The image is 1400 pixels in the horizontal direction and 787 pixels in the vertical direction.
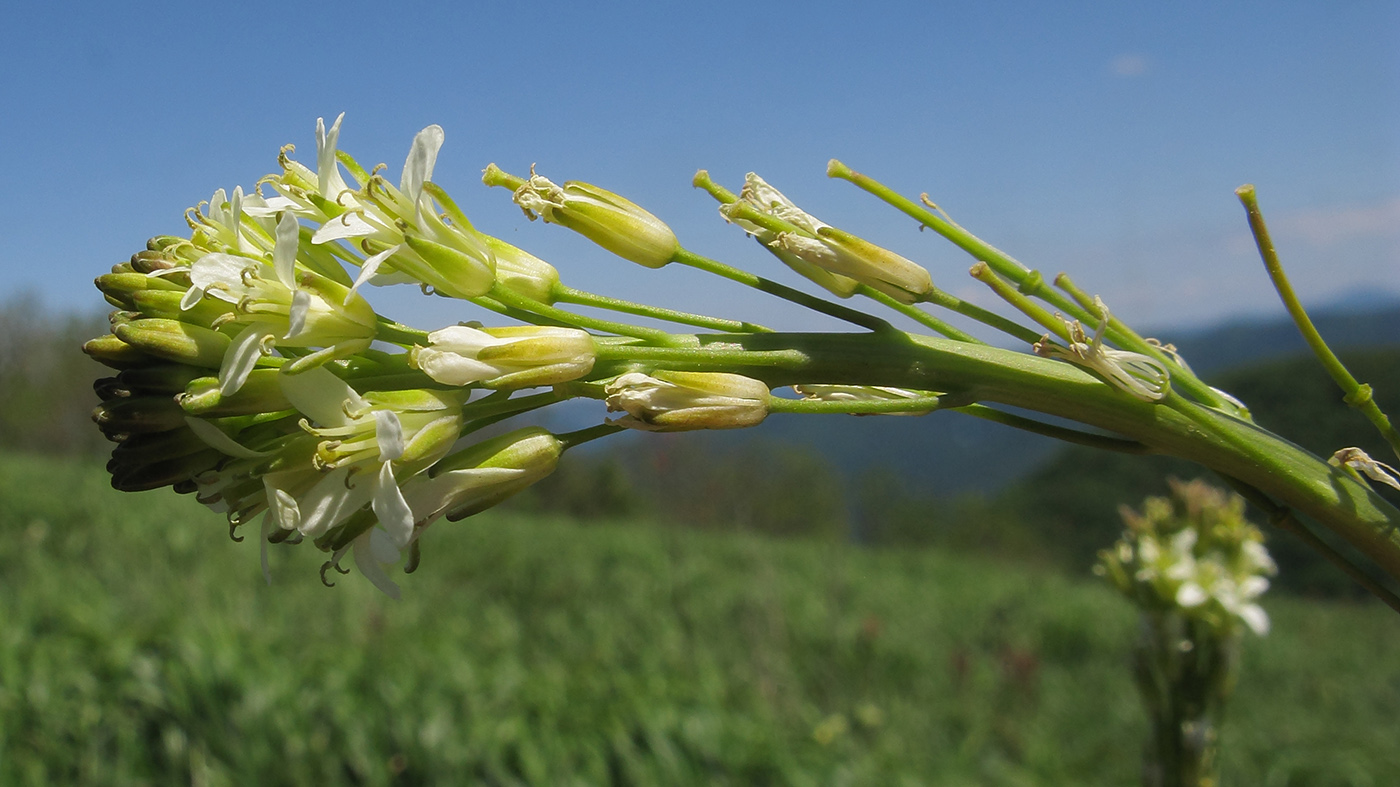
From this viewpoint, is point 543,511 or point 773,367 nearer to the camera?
point 773,367

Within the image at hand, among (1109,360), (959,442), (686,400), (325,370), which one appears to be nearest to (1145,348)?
(1109,360)

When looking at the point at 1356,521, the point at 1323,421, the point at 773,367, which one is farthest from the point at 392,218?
the point at 1323,421

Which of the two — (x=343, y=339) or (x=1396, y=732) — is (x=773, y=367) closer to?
(x=343, y=339)

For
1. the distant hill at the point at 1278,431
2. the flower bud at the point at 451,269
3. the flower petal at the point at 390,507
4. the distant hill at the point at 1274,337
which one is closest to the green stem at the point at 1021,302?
the flower bud at the point at 451,269

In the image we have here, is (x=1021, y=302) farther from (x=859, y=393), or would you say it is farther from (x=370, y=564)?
(x=370, y=564)

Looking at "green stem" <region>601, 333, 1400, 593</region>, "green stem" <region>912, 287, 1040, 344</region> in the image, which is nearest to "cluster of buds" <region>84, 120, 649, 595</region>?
"green stem" <region>601, 333, 1400, 593</region>

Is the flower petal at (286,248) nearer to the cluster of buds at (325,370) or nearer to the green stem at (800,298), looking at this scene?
the cluster of buds at (325,370)

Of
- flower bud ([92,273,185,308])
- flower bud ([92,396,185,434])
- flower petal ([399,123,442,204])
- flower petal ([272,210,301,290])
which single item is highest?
flower petal ([399,123,442,204])

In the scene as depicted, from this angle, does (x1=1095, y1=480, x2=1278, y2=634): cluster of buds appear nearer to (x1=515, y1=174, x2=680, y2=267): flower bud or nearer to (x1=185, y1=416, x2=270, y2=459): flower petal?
(x1=515, y1=174, x2=680, y2=267): flower bud
